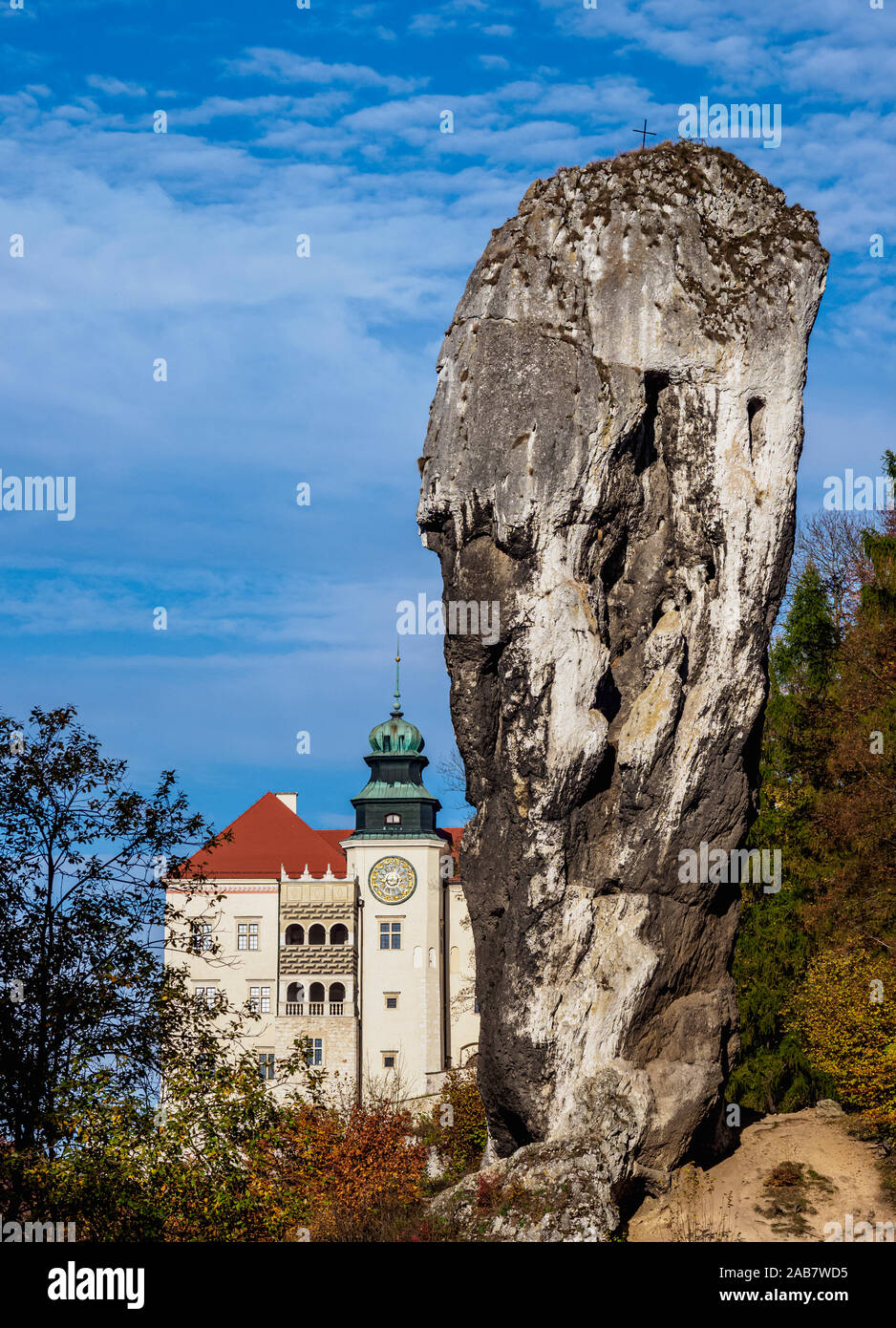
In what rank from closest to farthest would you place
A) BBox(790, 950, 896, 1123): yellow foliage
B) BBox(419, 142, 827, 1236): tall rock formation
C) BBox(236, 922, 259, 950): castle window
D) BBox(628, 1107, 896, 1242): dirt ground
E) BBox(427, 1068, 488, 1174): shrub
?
BBox(628, 1107, 896, 1242): dirt ground < BBox(419, 142, 827, 1236): tall rock formation < BBox(790, 950, 896, 1123): yellow foliage < BBox(427, 1068, 488, 1174): shrub < BBox(236, 922, 259, 950): castle window

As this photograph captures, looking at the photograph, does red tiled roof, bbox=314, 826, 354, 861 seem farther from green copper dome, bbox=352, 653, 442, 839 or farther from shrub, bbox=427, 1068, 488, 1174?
shrub, bbox=427, 1068, 488, 1174

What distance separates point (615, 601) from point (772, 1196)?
25.5 ft

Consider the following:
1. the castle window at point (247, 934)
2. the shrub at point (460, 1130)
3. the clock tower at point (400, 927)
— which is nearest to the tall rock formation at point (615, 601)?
the shrub at point (460, 1130)

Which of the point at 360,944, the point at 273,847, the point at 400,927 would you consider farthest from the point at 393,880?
the point at 273,847

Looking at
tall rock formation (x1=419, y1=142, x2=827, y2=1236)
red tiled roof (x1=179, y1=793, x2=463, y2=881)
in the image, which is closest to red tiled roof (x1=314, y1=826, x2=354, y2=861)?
red tiled roof (x1=179, y1=793, x2=463, y2=881)

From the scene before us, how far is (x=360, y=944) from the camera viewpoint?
6072cm

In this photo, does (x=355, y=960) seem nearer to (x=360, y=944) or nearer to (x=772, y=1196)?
(x=360, y=944)

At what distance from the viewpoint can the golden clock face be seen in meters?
61.2

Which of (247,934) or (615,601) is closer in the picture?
(615,601)

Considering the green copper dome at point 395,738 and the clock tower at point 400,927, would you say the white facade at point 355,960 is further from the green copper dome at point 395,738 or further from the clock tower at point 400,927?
the green copper dome at point 395,738

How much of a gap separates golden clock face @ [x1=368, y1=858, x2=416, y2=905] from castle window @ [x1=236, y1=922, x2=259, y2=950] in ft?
15.4

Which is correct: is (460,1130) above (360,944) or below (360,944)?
below

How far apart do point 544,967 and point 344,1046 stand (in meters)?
40.2
